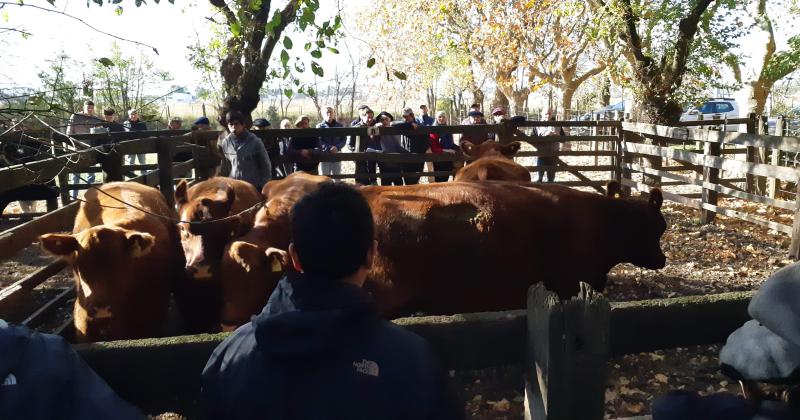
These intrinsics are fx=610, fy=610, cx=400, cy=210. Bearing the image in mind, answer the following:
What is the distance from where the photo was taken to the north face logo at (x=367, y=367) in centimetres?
146

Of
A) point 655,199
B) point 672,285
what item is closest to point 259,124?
point 672,285

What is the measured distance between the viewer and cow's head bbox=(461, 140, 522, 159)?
972cm

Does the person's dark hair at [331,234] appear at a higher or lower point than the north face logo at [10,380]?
higher

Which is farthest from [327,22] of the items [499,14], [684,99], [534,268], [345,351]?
[499,14]

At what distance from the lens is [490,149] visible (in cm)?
995

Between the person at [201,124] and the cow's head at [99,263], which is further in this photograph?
the person at [201,124]

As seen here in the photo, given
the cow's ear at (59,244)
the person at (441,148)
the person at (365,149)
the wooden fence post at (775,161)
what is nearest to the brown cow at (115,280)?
the cow's ear at (59,244)

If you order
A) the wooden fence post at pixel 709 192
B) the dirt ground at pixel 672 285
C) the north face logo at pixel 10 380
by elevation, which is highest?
the north face logo at pixel 10 380

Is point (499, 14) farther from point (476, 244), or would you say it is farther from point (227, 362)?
point (227, 362)

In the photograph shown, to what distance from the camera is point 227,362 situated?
5.25 feet

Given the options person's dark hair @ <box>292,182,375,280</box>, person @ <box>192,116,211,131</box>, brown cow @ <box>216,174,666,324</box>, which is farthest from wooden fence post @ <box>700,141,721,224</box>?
person's dark hair @ <box>292,182,375,280</box>

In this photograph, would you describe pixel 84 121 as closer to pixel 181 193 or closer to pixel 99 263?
pixel 181 193

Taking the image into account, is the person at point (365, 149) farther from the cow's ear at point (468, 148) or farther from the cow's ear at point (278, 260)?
the cow's ear at point (278, 260)

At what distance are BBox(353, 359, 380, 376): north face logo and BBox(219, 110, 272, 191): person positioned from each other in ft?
23.3
